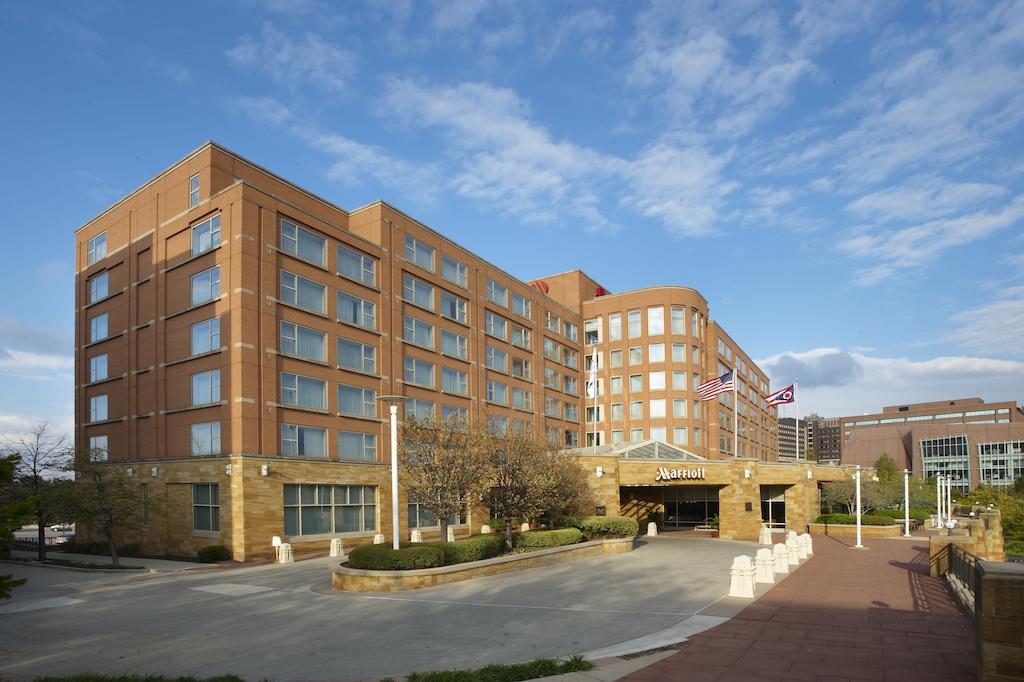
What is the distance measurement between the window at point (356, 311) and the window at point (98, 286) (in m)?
14.5

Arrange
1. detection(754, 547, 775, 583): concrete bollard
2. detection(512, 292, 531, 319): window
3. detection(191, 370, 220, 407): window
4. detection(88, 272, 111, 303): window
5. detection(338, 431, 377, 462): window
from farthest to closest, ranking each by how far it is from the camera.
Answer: detection(512, 292, 531, 319): window
detection(88, 272, 111, 303): window
detection(338, 431, 377, 462): window
detection(191, 370, 220, 407): window
detection(754, 547, 775, 583): concrete bollard

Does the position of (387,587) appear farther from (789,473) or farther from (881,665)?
(789,473)

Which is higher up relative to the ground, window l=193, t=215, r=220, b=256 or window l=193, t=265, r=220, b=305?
window l=193, t=215, r=220, b=256

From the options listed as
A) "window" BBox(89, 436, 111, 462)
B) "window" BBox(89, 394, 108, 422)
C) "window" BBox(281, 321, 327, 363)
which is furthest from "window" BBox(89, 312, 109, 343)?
"window" BBox(281, 321, 327, 363)

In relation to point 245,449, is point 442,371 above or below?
above

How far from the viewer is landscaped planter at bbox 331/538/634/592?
2091 cm

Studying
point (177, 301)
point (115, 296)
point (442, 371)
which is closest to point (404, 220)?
point (442, 371)

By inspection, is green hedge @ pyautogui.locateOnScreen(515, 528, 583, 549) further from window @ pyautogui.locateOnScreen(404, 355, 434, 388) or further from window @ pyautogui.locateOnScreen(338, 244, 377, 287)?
window @ pyautogui.locateOnScreen(338, 244, 377, 287)

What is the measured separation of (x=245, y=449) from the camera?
32969 millimetres

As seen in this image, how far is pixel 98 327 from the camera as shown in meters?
43.3

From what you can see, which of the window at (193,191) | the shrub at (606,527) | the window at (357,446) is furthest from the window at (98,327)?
the shrub at (606,527)

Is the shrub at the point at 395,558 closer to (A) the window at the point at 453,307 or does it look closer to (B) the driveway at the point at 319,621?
(B) the driveway at the point at 319,621

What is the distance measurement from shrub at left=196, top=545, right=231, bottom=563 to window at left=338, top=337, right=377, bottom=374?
37.1ft

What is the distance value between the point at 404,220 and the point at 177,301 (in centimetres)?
1421
